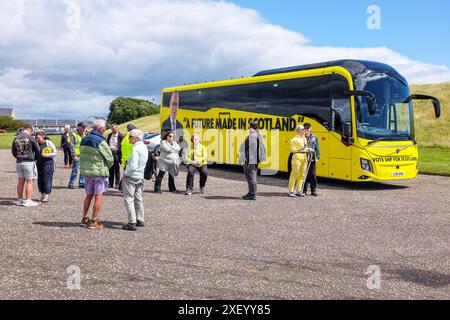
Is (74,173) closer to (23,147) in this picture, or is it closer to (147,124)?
(23,147)

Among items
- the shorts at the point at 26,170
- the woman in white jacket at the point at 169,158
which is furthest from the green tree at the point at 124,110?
the shorts at the point at 26,170

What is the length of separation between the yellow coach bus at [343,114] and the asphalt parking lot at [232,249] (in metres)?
2.16

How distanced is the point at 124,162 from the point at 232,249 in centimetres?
550

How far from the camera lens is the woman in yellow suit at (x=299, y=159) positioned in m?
12.4

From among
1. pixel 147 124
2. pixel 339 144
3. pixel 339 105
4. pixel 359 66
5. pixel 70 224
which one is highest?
pixel 147 124

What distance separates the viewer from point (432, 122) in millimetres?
50625

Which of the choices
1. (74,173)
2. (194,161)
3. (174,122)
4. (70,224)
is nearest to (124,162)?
(194,161)

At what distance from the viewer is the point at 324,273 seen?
5.89m

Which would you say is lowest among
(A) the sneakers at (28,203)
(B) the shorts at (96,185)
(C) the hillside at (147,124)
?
(A) the sneakers at (28,203)

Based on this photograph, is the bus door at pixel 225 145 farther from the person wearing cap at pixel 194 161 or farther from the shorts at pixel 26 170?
the shorts at pixel 26 170

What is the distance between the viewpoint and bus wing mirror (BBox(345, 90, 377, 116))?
13320 millimetres

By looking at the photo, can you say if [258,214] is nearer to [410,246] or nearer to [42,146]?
[410,246]

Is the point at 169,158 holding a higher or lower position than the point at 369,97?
lower

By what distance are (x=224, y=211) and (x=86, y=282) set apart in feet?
17.4
